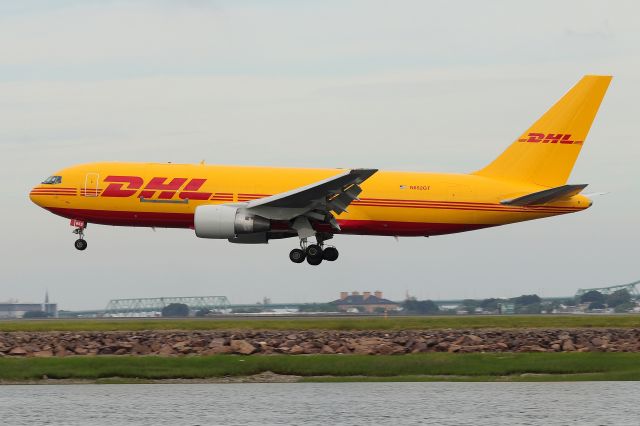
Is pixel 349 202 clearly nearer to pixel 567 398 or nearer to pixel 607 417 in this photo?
pixel 567 398

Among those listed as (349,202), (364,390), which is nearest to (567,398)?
(364,390)

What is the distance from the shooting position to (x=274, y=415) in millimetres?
36062

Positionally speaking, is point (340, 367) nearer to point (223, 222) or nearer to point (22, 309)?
point (223, 222)

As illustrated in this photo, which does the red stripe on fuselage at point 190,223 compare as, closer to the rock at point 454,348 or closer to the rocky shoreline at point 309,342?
the rocky shoreline at point 309,342

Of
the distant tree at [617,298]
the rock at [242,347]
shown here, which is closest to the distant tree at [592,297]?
the distant tree at [617,298]

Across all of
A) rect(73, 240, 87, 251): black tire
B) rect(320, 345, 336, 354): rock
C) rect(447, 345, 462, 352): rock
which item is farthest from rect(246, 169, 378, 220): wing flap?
rect(447, 345, 462, 352): rock

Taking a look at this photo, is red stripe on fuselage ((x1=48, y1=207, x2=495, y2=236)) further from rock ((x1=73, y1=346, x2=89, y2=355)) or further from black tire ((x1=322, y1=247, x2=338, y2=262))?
rock ((x1=73, y1=346, x2=89, y2=355))

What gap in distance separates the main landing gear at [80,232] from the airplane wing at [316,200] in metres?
8.57

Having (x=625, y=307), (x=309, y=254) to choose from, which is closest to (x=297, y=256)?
(x=309, y=254)

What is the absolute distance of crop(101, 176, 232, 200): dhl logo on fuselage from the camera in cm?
5569

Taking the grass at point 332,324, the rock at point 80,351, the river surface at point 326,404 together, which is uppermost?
the grass at point 332,324

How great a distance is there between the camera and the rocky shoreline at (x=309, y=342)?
44.8 m

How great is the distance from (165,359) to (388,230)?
54.8 feet

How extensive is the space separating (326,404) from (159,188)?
805 inches
